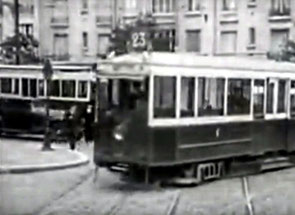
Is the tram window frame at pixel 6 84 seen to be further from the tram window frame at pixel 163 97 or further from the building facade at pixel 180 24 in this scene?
the tram window frame at pixel 163 97

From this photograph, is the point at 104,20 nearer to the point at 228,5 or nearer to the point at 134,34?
the point at 134,34

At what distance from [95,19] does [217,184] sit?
82 cm

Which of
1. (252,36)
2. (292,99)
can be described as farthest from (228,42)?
(292,99)

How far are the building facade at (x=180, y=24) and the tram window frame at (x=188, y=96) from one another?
1.19 feet

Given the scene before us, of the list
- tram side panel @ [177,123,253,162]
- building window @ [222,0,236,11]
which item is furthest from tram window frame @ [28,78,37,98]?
tram side panel @ [177,123,253,162]

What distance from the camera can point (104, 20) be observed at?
7.73 feet

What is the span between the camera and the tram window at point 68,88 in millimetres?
2344

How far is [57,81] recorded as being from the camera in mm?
2336

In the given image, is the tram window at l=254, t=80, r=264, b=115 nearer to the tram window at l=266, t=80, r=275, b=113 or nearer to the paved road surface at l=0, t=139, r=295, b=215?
the tram window at l=266, t=80, r=275, b=113

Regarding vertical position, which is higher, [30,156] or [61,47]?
[61,47]

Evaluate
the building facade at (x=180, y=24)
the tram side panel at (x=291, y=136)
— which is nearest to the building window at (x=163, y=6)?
the building facade at (x=180, y=24)

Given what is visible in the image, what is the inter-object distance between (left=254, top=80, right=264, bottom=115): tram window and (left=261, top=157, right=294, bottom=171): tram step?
0.62 ft

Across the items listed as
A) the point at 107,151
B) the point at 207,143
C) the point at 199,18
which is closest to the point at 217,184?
the point at 207,143

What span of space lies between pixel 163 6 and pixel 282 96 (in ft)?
2.65
